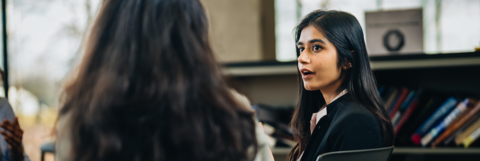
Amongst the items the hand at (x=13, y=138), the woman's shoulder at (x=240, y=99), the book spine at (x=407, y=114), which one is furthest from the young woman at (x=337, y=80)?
the hand at (x=13, y=138)

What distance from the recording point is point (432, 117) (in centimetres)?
142

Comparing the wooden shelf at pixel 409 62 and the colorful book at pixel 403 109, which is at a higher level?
the wooden shelf at pixel 409 62

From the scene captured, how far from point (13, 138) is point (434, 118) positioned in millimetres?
1411

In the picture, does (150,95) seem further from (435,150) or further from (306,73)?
(435,150)

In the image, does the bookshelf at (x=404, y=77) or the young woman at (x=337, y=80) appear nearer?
the young woman at (x=337, y=80)

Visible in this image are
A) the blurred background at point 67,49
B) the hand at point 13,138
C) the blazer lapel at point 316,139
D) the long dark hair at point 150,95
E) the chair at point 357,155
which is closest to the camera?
the long dark hair at point 150,95

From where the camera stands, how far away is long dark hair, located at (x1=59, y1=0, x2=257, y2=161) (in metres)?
0.59

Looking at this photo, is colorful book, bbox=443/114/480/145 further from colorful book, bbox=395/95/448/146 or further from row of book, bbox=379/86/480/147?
colorful book, bbox=395/95/448/146

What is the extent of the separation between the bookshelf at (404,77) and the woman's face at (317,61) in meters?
0.46

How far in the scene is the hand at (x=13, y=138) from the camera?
97cm

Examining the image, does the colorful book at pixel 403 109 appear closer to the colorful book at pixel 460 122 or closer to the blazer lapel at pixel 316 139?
the colorful book at pixel 460 122

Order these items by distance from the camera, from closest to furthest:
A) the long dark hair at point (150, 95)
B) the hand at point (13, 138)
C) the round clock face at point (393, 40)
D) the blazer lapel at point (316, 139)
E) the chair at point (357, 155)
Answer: the long dark hair at point (150, 95) < the chair at point (357, 155) < the blazer lapel at point (316, 139) < the hand at point (13, 138) < the round clock face at point (393, 40)

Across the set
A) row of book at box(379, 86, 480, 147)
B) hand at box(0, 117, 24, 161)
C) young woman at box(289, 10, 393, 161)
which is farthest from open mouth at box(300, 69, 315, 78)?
hand at box(0, 117, 24, 161)

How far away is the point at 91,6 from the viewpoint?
219 cm
